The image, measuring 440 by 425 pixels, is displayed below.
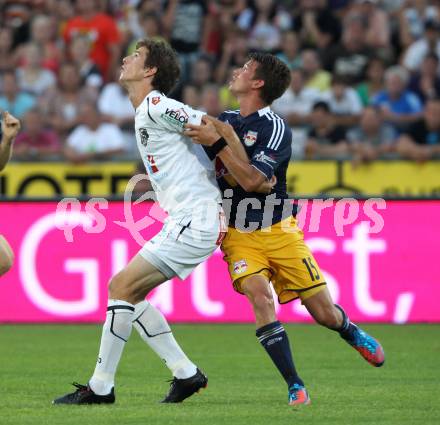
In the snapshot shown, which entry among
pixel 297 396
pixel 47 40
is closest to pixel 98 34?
pixel 47 40

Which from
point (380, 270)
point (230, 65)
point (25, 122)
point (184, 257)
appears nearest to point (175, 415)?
point (184, 257)

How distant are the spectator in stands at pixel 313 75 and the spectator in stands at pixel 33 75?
11.7 ft

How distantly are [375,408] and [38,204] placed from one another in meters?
6.87

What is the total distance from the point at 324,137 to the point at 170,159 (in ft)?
25.8

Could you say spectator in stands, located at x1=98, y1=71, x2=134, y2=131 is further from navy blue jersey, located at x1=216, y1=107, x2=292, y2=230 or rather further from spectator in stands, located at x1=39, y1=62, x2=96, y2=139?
navy blue jersey, located at x1=216, y1=107, x2=292, y2=230

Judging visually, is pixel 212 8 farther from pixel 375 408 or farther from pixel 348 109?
pixel 375 408

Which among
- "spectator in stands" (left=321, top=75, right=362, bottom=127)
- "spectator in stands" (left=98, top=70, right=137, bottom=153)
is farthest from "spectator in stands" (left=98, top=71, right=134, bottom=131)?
"spectator in stands" (left=321, top=75, right=362, bottom=127)

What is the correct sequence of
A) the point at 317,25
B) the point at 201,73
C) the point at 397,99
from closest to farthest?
the point at 397,99
the point at 201,73
the point at 317,25

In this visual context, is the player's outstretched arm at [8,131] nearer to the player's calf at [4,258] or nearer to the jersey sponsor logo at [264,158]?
the player's calf at [4,258]

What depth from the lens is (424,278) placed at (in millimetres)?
13172

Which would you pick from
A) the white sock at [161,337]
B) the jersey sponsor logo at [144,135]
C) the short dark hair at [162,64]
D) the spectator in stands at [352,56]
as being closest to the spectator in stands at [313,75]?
the spectator in stands at [352,56]

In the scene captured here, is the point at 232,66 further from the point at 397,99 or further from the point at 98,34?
the point at 397,99

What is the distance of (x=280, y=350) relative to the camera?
24.8 feet

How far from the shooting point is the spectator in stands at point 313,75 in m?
16.3
